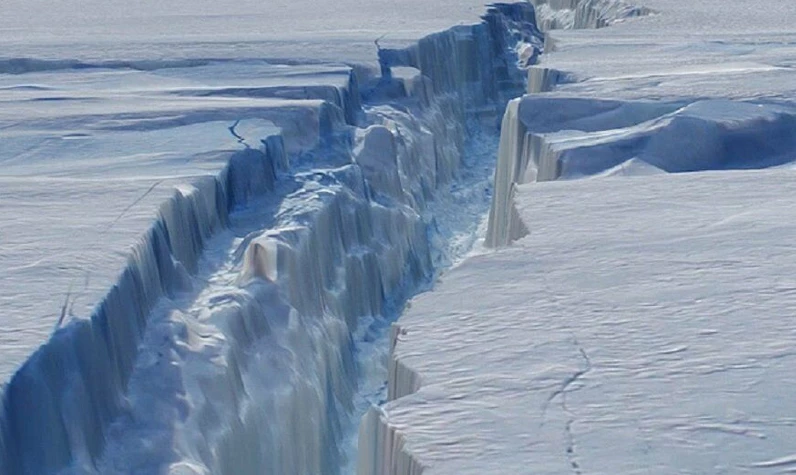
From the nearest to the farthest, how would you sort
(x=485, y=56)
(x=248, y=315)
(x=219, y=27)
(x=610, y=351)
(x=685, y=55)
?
1. (x=610, y=351)
2. (x=248, y=315)
3. (x=685, y=55)
4. (x=219, y=27)
5. (x=485, y=56)

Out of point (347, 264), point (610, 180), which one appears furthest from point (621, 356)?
point (347, 264)

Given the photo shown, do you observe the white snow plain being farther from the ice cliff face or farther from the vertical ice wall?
the vertical ice wall

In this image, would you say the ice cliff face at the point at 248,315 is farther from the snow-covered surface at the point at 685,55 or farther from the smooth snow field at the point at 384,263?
the snow-covered surface at the point at 685,55

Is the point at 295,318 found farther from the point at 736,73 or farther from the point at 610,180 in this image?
the point at 736,73

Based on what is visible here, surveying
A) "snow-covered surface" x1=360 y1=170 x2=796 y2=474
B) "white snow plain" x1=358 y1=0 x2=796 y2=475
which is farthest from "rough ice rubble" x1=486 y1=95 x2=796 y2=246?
"snow-covered surface" x1=360 y1=170 x2=796 y2=474

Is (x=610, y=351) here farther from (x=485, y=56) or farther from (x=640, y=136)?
(x=485, y=56)

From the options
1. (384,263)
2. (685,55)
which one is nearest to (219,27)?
(685,55)

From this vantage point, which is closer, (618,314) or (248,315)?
(618,314)
